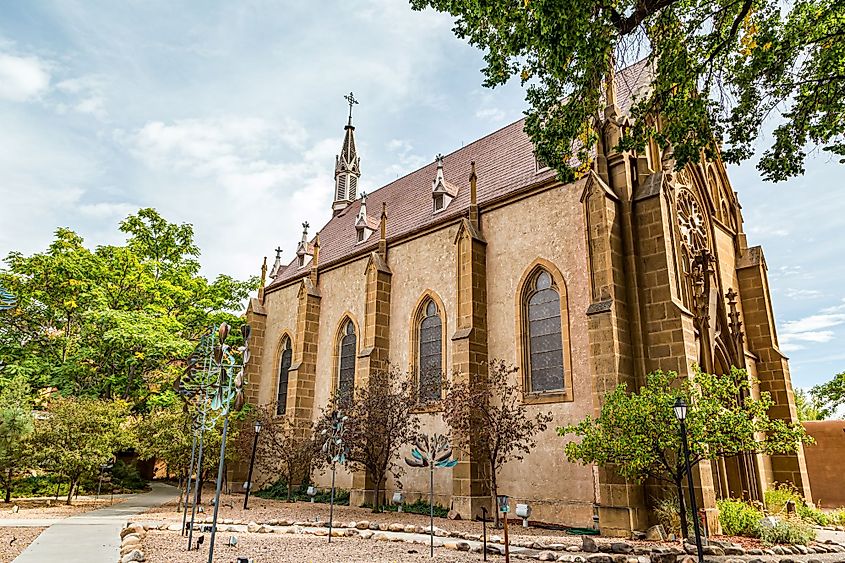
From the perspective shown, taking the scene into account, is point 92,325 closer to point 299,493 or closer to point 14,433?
point 14,433

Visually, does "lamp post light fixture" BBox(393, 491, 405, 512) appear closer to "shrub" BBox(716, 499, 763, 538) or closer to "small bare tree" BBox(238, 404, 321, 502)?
"small bare tree" BBox(238, 404, 321, 502)

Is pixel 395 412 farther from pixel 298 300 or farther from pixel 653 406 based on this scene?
pixel 298 300

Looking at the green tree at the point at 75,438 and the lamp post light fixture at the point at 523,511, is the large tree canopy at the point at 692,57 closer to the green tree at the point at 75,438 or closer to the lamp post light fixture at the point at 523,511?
the lamp post light fixture at the point at 523,511

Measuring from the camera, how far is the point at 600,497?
44.5ft

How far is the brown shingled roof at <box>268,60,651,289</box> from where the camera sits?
64.1ft

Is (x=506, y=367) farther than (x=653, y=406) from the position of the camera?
Yes

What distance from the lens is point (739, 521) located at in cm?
1295

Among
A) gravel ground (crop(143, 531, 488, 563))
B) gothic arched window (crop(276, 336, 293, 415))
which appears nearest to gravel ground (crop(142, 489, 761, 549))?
gravel ground (crop(143, 531, 488, 563))

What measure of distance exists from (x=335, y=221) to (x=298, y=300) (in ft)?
24.3

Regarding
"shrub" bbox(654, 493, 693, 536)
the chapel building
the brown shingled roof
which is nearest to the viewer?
"shrub" bbox(654, 493, 693, 536)

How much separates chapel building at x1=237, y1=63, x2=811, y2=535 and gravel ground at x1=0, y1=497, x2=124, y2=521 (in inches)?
319

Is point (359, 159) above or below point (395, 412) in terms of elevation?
above

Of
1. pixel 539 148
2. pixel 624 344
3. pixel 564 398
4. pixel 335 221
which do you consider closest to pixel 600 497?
pixel 564 398

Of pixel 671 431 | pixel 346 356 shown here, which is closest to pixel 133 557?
pixel 671 431
